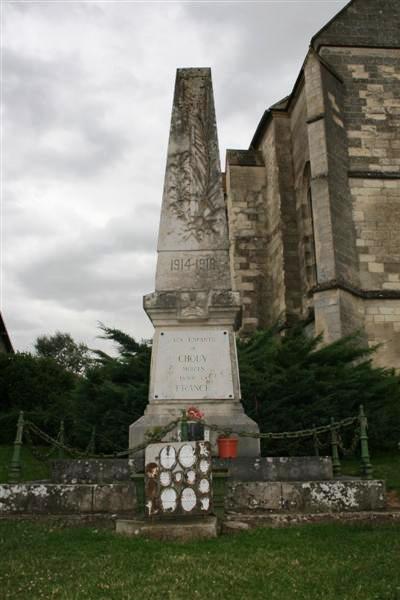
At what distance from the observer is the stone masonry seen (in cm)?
1438

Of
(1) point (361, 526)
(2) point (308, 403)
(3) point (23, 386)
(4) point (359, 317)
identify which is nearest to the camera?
(1) point (361, 526)

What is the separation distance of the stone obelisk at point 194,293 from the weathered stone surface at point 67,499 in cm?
96

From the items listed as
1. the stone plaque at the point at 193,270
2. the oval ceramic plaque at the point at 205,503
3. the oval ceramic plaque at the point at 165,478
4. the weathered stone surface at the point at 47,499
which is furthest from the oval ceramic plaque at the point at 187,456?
the stone plaque at the point at 193,270

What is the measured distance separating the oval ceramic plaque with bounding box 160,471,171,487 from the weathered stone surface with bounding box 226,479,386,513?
1.06 metres

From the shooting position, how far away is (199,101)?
324 inches

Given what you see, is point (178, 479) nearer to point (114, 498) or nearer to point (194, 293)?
point (114, 498)

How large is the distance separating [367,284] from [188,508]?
1138cm

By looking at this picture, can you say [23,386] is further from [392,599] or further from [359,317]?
[392,599]

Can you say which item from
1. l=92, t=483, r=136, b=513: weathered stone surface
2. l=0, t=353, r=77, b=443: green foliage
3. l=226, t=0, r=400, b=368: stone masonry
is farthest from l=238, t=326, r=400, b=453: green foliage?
l=0, t=353, r=77, b=443: green foliage

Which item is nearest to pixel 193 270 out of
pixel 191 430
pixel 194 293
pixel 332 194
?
pixel 194 293

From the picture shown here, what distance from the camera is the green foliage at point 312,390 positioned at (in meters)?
9.69

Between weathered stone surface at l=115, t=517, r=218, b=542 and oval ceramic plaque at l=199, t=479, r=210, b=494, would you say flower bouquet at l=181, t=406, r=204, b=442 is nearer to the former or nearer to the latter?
oval ceramic plaque at l=199, t=479, r=210, b=494

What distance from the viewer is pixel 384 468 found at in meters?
8.61

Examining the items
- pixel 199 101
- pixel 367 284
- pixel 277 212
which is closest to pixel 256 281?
pixel 277 212
